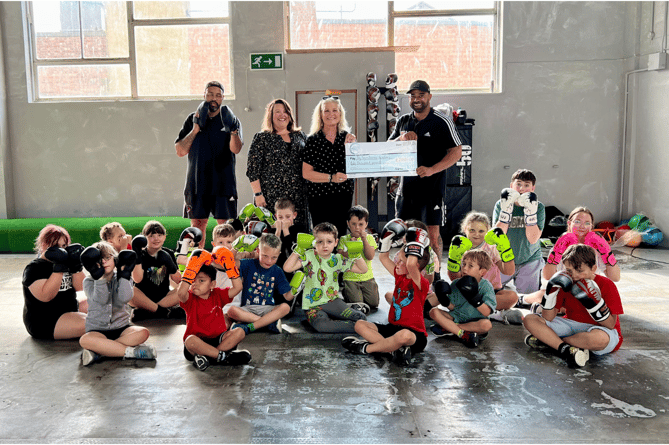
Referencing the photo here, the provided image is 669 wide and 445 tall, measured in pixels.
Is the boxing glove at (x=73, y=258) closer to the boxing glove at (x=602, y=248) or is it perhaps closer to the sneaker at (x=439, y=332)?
the sneaker at (x=439, y=332)

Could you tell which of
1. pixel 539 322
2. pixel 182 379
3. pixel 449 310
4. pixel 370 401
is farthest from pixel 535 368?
pixel 182 379

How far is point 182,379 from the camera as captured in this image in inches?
113

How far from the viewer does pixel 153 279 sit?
13.3ft

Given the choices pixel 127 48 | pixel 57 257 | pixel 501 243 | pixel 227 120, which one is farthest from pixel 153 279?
pixel 127 48

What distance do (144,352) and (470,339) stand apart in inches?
77.7

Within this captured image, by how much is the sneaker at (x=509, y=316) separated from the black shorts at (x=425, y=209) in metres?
0.85

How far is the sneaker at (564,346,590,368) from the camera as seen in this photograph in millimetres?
2986

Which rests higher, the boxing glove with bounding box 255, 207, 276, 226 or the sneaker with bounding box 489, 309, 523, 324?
the boxing glove with bounding box 255, 207, 276, 226

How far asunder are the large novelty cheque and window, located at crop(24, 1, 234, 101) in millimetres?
4426

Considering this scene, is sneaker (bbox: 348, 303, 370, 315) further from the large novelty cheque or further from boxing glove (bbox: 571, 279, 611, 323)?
boxing glove (bbox: 571, 279, 611, 323)

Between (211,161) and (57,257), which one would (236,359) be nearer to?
(57,257)

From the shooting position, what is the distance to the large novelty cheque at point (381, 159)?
14.1ft

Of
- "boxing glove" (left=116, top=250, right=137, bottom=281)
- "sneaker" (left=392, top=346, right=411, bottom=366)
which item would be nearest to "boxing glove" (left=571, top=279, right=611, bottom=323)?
"sneaker" (left=392, top=346, right=411, bottom=366)

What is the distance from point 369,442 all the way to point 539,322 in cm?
154
